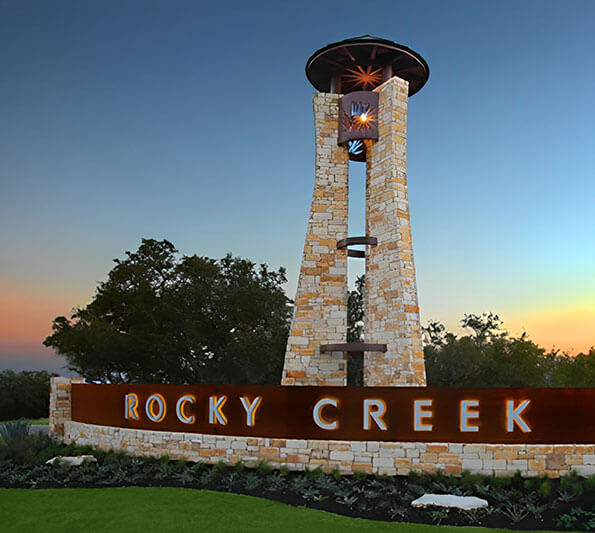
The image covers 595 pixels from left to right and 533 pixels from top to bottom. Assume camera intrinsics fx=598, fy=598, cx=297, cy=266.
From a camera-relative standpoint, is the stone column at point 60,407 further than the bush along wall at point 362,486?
Yes

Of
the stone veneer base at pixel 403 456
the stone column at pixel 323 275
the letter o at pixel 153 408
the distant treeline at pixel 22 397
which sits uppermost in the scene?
A: the stone column at pixel 323 275

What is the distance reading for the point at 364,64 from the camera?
27.2m

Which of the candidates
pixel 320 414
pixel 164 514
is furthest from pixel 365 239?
pixel 164 514

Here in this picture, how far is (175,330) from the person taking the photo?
4238 centimetres

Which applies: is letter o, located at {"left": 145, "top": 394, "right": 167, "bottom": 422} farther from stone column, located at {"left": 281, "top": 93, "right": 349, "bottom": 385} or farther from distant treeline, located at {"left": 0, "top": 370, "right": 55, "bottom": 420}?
distant treeline, located at {"left": 0, "top": 370, "right": 55, "bottom": 420}

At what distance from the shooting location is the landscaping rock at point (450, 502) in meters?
12.4

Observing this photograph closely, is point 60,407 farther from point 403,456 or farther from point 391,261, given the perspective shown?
point 403,456

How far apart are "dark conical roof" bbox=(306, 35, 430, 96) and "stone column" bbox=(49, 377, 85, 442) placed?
17.5m

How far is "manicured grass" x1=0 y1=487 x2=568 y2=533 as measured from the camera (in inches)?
453

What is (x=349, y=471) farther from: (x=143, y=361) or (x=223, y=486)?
(x=143, y=361)

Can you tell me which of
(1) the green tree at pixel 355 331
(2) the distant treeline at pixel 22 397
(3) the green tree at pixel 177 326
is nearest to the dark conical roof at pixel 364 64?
(1) the green tree at pixel 355 331

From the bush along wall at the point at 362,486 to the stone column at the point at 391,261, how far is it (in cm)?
814

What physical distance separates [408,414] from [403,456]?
1.04m

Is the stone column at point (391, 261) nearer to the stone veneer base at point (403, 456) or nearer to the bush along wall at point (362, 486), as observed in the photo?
the stone veneer base at point (403, 456)
